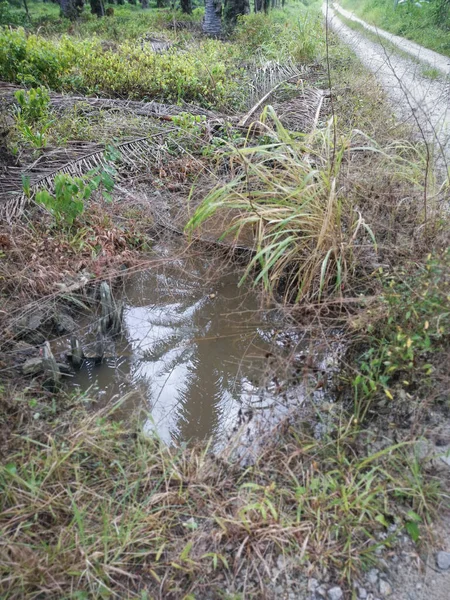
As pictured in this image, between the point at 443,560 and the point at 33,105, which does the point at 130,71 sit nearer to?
the point at 33,105

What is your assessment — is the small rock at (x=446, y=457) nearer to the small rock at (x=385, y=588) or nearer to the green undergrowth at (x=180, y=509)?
the green undergrowth at (x=180, y=509)

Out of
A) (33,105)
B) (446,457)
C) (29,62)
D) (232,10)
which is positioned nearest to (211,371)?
(446,457)

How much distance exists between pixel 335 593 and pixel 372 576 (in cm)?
16

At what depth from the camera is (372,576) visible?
5.36ft

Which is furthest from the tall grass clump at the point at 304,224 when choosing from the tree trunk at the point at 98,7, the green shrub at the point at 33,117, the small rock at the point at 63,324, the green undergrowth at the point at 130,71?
the tree trunk at the point at 98,7

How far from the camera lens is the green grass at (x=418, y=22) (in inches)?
396

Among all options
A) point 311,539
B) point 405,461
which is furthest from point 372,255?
point 311,539

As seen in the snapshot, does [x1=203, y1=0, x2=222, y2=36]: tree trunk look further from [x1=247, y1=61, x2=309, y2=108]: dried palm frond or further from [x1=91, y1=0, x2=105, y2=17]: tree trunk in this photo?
[x1=91, y1=0, x2=105, y2=17]: tree trunk

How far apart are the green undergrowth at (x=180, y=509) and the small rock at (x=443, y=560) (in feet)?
0.31

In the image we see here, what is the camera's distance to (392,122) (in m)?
4.74

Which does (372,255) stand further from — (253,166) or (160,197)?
(160,197)

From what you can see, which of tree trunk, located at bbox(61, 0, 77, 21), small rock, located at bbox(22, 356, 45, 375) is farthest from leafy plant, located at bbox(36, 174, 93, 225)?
tree trunk, located at bbox(61, 0, 77, 21)

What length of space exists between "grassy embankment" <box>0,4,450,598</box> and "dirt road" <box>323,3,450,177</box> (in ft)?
5.20

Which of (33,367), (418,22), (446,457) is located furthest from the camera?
(418,22)
